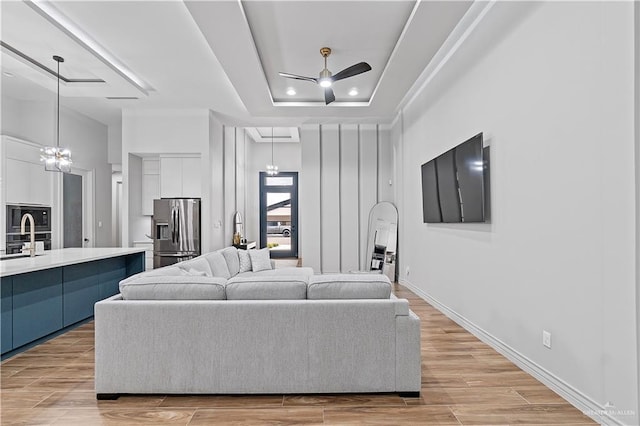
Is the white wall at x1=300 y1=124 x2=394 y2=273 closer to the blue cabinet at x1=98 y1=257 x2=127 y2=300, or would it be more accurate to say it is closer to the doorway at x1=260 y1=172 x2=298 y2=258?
the doorway at x1=260 y1=172 x2=298 y2=258

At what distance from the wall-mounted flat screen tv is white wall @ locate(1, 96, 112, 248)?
5942mm

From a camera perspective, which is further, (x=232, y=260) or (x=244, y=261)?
(x=244, y=261)

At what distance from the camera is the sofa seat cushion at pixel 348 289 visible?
236cm

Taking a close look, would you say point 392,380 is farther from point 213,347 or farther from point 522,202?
point 522,202

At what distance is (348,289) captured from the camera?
236 centimetres

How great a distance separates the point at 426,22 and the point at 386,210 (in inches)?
154

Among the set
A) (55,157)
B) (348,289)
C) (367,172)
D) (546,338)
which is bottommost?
(546,338)

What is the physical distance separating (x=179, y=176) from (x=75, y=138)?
6.46ft

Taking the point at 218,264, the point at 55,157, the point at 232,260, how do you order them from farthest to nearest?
the point at 232,260, the point at 218,264, the point at 55,157

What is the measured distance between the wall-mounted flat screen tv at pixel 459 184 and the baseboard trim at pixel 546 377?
1.07m

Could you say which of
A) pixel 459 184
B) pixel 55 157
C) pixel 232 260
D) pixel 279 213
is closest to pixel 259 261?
pixel 232 260

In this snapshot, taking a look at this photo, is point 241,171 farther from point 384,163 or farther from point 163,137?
point 384,163

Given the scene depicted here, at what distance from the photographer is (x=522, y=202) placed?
275 centimetres

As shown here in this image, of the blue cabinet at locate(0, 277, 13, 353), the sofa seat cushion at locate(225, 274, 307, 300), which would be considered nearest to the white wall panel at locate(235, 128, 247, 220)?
the blue cabinet at locate(0, 277, 13, 353)
